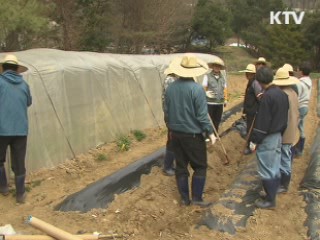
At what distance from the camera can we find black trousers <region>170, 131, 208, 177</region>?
15.9 feet

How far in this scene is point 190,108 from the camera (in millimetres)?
4793

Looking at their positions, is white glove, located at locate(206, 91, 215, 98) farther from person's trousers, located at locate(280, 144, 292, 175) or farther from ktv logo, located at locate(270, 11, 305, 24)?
ktv logo, located at locate(270, 11, 305, 24)

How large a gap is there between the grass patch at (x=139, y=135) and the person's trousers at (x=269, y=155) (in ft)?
14.0

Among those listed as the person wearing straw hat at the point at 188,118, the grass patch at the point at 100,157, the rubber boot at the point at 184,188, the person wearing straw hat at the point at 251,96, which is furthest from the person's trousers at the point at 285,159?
the grass patch at the point at 100,157

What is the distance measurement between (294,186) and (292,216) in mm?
1190

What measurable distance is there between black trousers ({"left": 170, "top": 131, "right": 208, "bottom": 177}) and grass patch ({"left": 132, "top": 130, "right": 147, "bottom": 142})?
388 cm

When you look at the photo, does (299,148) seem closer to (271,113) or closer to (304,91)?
(304,91)

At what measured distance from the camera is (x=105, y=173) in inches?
268

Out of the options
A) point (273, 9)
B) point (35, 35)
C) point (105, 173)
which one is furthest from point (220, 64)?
point (273, 9)

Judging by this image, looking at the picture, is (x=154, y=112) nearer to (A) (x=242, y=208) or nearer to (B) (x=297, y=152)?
(B) (x=297, y=152)

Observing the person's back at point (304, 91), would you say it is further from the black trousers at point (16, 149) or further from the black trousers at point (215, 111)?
the black trousers at point (16, 149)

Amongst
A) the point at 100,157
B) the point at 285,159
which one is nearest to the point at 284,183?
the point at 285,159

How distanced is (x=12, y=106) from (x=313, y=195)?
3913 mm

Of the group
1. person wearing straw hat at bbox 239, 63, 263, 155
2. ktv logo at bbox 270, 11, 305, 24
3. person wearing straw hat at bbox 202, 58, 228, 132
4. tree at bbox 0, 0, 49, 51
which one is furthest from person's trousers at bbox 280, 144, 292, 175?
ktv logo at bbox 270, 11, 305, 24
